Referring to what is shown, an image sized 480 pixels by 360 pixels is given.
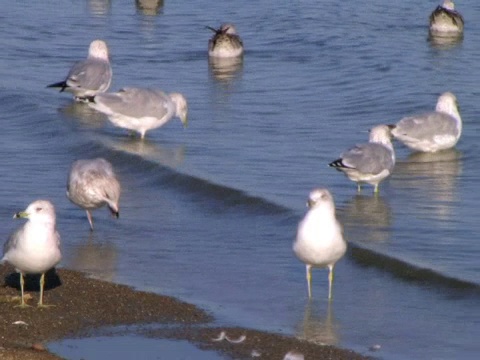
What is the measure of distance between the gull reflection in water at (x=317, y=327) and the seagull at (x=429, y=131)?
5.47 metres

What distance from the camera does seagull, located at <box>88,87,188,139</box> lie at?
47.4ft

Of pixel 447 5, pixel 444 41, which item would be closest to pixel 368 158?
pixel 444 41

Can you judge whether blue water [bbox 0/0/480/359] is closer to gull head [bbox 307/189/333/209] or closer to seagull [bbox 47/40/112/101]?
seagull [bbox 47/40/112/101]

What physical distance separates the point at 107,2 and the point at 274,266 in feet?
58.7

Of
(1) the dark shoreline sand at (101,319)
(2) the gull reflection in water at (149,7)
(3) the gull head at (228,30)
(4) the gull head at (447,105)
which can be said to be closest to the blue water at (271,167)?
(1) the dark shoreline sand at (101,319)

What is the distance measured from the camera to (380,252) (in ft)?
31.9

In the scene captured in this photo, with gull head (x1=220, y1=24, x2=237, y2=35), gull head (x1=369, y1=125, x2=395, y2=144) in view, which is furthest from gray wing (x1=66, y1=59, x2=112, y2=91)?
gull head (x1=369, y1=125, x2=395, y2=144)

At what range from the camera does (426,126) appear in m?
13.8

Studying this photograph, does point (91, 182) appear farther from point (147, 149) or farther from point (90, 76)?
point (90, 76)

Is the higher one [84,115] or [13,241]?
[13,241]

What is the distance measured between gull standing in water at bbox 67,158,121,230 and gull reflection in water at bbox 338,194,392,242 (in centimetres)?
186

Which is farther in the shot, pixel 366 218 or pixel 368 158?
pixel 368 158

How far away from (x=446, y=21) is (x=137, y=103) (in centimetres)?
831

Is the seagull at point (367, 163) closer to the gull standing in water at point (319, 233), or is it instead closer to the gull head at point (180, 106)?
the gull standing in water at point (319, 233)
